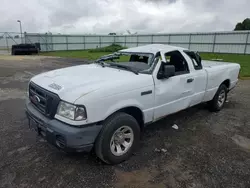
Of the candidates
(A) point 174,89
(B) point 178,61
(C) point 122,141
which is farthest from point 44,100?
(B) point 178,61

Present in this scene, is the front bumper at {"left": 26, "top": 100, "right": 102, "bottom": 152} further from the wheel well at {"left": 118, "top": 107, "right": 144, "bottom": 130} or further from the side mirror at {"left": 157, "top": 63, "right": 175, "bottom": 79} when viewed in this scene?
the side mirror at {"left": 157, "top": 63, "right": 175, "bottom": 79}

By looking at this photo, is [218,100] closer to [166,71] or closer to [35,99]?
[166,71]

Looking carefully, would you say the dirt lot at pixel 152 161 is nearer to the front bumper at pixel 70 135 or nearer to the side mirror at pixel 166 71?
the front bumper at pixel 70 135

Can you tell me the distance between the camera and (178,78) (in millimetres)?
3723

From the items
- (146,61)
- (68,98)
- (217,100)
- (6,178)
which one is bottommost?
(6,178)

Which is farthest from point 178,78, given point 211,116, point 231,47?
point 231,47

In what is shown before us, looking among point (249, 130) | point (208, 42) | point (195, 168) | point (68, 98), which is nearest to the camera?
point (68, 98)

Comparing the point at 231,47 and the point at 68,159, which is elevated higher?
the point at 231,47

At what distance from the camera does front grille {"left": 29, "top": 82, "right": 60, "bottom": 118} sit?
263 cm

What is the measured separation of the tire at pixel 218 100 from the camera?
5108mm

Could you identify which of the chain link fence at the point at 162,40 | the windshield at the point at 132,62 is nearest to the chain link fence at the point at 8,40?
the chain link fence at the point at 162,40

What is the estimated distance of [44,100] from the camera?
281cm

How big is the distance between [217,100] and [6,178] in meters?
4.78

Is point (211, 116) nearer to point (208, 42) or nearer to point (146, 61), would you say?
point (146, 61)
